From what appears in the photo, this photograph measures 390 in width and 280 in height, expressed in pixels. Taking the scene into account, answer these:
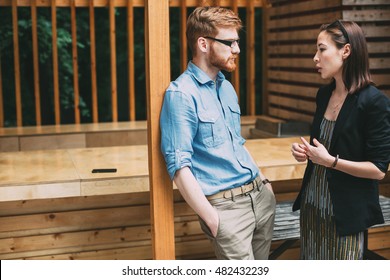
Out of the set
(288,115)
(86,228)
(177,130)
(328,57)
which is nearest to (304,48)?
(288,115)

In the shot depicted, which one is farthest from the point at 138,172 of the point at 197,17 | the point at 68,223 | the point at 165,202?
the point at 197,17

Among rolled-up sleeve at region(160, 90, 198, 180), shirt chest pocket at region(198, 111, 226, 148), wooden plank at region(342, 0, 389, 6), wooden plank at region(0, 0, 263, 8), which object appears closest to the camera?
rolled-up sleeve at region(160, 90, 198, 180)

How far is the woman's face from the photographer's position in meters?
2.85

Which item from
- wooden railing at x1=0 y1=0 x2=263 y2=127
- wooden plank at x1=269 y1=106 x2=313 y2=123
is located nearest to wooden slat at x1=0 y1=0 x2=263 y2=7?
wooden railing at x1=0 y1=0 x2=263 y2=127

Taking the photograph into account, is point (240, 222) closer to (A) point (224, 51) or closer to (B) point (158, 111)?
(B) point (158, 111)

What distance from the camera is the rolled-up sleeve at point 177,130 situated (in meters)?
2.68

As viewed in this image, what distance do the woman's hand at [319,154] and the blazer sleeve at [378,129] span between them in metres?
0.19

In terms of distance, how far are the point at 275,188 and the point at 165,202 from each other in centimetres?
183

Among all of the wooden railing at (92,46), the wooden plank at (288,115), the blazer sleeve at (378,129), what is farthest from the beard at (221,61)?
the wooden railing at (92,46)

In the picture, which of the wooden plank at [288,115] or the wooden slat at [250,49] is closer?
the wooden plank at [288,115]

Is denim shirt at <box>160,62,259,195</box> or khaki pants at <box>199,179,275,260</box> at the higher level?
denim shirt at <box>160,62,259,195</box>

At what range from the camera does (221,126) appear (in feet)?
9.35

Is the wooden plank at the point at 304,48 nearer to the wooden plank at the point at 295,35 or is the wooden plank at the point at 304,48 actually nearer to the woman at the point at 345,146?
the wooden plank at the point at 295,35

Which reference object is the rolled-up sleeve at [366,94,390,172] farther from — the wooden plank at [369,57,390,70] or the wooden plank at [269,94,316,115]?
the wooden plank at [269,94,316,115]
